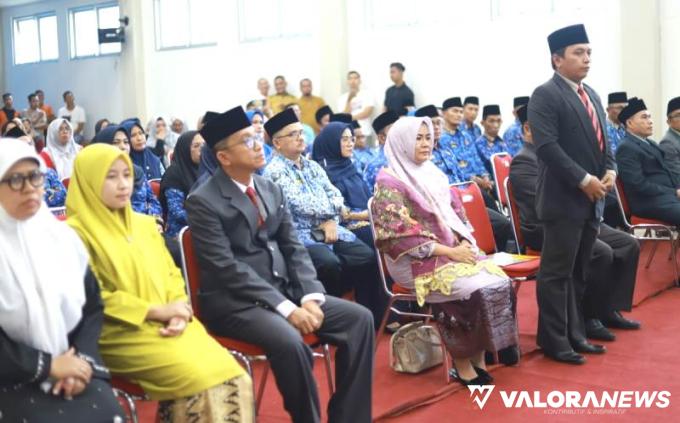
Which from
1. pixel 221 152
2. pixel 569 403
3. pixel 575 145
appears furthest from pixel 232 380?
→ pixel 575 145

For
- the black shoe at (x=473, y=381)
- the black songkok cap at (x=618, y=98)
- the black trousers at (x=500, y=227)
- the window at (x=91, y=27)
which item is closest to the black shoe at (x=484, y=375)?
the black shoe at (x=473, y=381)

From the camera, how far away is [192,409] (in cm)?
262

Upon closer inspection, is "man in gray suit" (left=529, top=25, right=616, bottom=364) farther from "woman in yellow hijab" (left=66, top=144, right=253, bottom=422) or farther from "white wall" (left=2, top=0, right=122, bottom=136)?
"white wall" (left=2, top=0, right=122, bottom=136)

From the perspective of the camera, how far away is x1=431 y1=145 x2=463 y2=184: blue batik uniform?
6.68 metres

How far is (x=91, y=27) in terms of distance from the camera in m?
15.4

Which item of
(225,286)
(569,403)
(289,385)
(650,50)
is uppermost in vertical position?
(650,50)

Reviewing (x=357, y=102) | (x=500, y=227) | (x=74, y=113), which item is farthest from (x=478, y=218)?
(x=74, y=113)

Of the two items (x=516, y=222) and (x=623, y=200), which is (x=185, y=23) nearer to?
(x=623, y=200)

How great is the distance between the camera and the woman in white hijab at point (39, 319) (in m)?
2.33

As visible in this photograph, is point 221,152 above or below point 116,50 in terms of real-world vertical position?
below

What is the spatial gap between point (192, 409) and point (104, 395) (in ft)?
0.96

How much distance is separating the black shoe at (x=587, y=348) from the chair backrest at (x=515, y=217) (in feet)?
2.59

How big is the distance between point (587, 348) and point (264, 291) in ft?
6.37

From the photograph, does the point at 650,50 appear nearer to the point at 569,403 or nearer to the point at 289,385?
the point at 569,403
